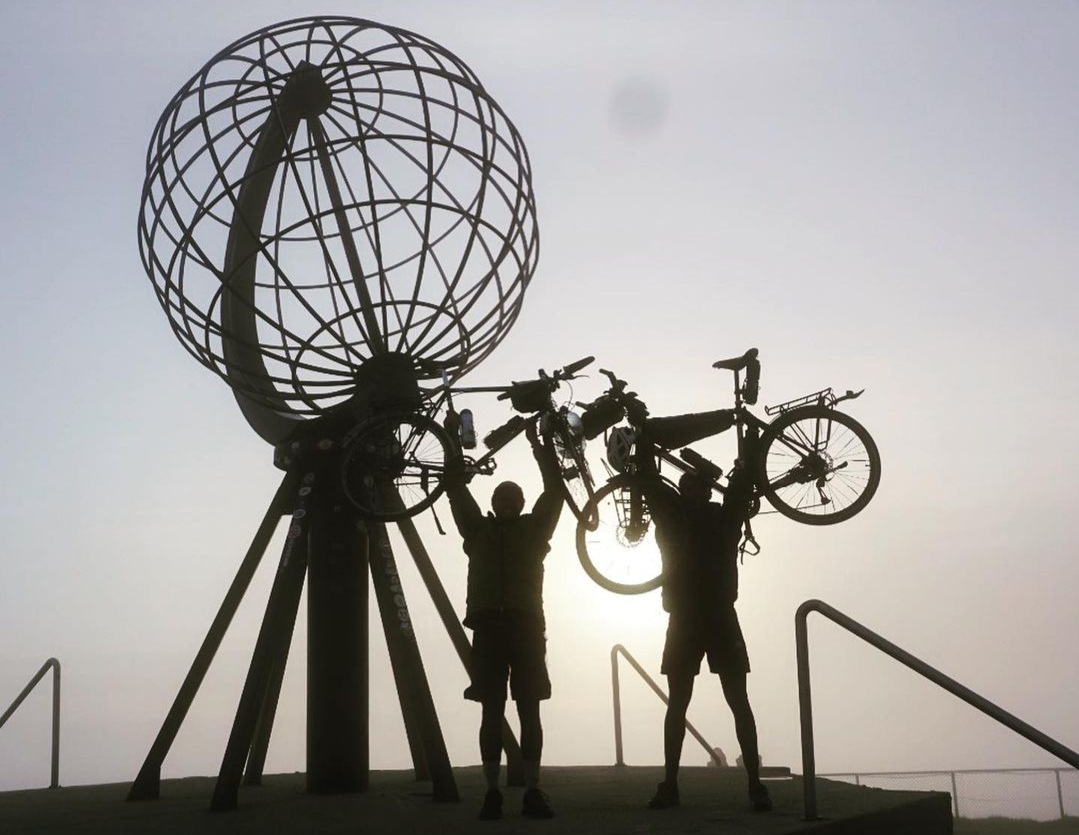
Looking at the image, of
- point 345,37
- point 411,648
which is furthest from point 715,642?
point 345,37

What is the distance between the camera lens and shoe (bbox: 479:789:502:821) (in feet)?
19.7

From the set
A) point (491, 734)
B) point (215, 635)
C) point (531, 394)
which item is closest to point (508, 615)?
point (491, 734)

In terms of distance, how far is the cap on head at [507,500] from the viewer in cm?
664

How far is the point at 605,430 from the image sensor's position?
8.81 metres

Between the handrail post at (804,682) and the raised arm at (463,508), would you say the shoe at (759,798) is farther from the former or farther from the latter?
the raised arm at (463,508)

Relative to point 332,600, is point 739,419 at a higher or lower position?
higher

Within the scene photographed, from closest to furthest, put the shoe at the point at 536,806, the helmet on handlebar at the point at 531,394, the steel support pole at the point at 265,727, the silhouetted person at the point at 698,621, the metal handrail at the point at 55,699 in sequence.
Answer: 1. the shoe at the point at 536,806
2. the silhouetted person at the point at 698,621
3. the helmet on handlebar at the point at 531,394
4. the steel support pole at the point at 265,727
5. the metal handrail at the point at 55,699

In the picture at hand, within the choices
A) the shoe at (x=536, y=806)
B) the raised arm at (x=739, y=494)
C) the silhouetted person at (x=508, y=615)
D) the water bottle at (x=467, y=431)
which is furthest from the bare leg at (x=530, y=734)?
the water bottle at (x=467, y=431)

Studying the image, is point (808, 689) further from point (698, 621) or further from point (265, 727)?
point (265, 727)

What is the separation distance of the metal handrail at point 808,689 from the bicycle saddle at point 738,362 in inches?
98.6

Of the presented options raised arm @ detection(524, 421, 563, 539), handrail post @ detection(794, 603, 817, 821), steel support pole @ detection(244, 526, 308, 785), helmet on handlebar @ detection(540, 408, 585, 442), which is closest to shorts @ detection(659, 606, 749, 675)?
handrail post @ detection(794, 603, 817, 821)

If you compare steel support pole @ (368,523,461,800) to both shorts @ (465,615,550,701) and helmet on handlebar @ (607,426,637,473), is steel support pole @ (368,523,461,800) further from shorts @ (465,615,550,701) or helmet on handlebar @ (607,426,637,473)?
helmet on handlebar @ (607,426,637,473)

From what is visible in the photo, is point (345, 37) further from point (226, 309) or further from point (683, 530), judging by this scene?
point (683, 530)

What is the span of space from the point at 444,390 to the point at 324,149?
86.6 inches
